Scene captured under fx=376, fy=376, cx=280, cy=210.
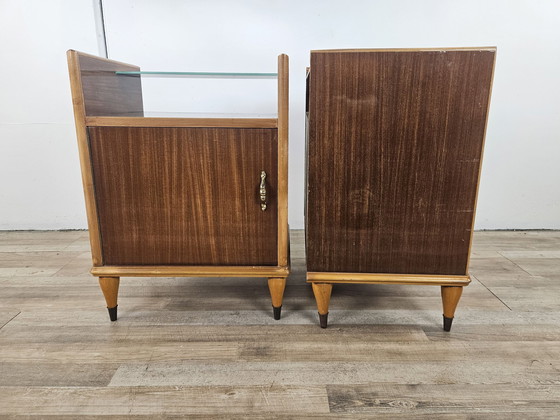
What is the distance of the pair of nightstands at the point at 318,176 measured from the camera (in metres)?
0.84

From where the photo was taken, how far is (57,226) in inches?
74.7

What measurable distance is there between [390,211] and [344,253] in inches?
6.0

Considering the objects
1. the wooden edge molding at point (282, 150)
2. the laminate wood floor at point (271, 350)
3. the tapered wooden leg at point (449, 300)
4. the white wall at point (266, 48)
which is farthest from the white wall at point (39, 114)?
the tapered wooden leg at point (449, 300)

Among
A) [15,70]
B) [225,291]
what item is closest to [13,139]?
[15,70]

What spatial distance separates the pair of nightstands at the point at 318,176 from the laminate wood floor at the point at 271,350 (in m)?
0.11

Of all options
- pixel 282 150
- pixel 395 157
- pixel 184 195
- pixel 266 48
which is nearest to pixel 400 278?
pixel 395 157

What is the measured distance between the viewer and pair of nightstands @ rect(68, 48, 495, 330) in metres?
0.84

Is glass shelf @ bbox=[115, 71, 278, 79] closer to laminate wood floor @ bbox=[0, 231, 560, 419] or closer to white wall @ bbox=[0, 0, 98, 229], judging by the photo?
laminate wood floor @ bbox=[0, 231, 560, 419]

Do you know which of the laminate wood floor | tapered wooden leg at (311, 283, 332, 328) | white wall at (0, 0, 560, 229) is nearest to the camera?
the laminate wood floor

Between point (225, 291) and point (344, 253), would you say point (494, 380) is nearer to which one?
point (344, 253)

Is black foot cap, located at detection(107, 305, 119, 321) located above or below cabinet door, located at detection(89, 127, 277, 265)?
below

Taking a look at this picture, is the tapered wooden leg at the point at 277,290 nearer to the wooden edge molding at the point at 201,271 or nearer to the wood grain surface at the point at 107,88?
the wooden edge molding at the point at 201,271

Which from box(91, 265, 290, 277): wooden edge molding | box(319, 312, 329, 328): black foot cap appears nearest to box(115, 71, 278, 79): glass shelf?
box(91, 265, 290, 277): wooden edge molding

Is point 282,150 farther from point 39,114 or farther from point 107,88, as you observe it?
point 39,114
